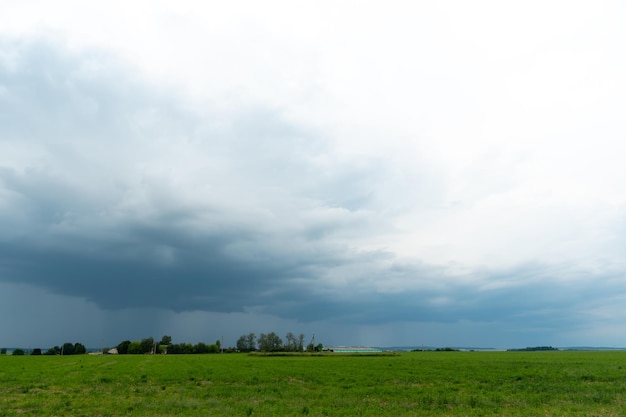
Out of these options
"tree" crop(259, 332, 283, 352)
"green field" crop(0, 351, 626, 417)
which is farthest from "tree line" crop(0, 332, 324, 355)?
"green field" crop(0, 351, 626, 417)

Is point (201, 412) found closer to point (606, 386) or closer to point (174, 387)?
point (174, 387)

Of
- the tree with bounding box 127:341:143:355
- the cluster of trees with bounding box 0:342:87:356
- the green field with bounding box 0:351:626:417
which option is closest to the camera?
Answer: the green field with bounding box 0:351:626:417

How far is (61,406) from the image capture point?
23688 millimetres

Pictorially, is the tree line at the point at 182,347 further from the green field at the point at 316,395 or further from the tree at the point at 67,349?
the green field at the point at 316,395

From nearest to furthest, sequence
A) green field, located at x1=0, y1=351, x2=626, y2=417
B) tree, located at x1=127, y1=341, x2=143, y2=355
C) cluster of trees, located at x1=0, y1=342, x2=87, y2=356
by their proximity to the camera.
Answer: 1. green field, located at x1=0, y1=351, x2=626, y2=417
2. cluster of trees, located at x1=0, y1=342, x2=87, y2=356
3. tree, located at x1=127, y1=341, x2=143, y2=355

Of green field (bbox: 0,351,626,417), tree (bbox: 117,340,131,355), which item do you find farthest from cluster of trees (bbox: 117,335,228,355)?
green field (bbox: 0,351,626,417)

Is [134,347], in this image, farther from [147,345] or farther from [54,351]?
[54,351]

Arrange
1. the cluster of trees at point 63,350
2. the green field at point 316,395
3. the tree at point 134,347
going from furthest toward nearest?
the tree at point 134,347
the cluster of trees at point 63,350
the green field at point 316,395

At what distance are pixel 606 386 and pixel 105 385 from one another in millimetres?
37722

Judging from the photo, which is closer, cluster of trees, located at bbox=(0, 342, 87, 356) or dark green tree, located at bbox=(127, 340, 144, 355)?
cluster of trees, located at bbox=(0, 342, 87, 356)

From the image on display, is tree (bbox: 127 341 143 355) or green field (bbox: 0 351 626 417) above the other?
tree (bbox: 127 341 143 355)

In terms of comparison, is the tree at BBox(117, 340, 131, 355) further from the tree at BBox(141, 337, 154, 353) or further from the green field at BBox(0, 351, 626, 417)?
the green field at BBox(0, 351, 626, 417)

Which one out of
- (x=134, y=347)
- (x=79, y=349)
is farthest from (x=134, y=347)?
Result: (x=79, y=349)

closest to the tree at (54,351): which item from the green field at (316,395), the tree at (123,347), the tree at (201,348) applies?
the tree at (123,347)
